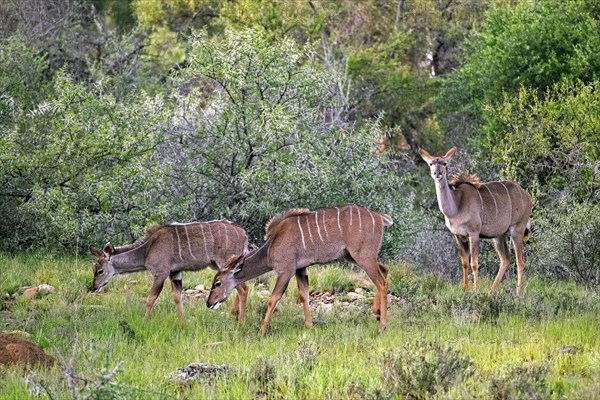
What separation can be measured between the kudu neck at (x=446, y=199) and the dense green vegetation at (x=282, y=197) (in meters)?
0.88

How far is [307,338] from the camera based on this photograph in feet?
29.3

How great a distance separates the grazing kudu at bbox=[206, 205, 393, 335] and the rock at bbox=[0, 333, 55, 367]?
8.00 feet

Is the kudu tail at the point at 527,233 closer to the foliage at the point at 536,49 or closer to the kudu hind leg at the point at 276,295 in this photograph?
A: the kudu hind leg at the point at 276,295

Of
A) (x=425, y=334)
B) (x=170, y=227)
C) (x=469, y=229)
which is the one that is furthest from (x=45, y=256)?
(x=425, y=334)

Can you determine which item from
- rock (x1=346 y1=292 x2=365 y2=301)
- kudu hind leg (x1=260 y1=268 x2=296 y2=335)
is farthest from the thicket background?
kudu hind leg (x1=260 y1=268 x2=296 y2=335)

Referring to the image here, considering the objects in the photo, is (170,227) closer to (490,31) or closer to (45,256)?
(45,256)

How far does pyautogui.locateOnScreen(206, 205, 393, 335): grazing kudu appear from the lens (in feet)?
34.6

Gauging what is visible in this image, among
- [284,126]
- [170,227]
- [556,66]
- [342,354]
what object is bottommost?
[342,354]

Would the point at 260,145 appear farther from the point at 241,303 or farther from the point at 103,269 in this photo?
the point at 241,303

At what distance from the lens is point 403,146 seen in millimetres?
32750

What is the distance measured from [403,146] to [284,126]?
1858 cm

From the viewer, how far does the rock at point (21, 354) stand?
8.23 m

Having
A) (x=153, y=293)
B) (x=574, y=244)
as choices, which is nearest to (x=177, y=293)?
(x=153, y=293)

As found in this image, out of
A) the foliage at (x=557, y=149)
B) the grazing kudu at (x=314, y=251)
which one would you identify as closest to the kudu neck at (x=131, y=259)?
the grazing kudu at (x=314, y=251)
